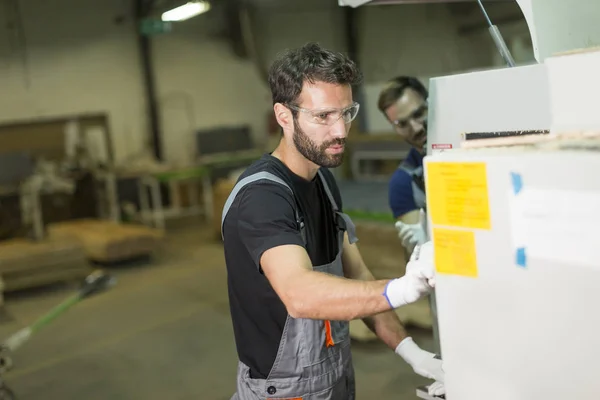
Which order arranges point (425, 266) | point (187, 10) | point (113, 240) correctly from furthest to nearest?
1. point (187, 10)
2. point (113, 240)
3. point (425, 266)

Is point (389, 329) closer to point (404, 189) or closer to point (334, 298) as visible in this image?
point (334, 298)

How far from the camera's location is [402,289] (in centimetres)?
109

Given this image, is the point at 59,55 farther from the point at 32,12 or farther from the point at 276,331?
the point at 276,331

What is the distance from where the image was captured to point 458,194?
94 cm

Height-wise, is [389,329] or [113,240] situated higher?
[389,329]

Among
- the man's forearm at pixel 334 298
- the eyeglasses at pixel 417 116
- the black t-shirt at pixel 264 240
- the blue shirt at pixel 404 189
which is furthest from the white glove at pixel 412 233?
the man's forearm at pixel 334 298

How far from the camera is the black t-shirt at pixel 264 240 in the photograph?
1.24 m

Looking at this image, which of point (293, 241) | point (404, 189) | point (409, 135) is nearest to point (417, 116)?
point (409, 135)

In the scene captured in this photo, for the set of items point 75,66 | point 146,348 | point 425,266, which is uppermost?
point 75,66

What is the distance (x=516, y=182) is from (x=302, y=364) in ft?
2.31

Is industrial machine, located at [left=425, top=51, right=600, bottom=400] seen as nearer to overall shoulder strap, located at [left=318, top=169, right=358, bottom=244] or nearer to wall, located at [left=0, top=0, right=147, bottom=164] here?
overall shoulder strap, located at [left=318, top=169, right=358, bottom=244]

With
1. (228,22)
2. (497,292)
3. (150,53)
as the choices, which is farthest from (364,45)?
(497,292)

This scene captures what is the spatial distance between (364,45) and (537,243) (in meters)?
7.55

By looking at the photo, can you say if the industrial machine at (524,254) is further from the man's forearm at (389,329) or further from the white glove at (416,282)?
the man's forearm at (389,329)
